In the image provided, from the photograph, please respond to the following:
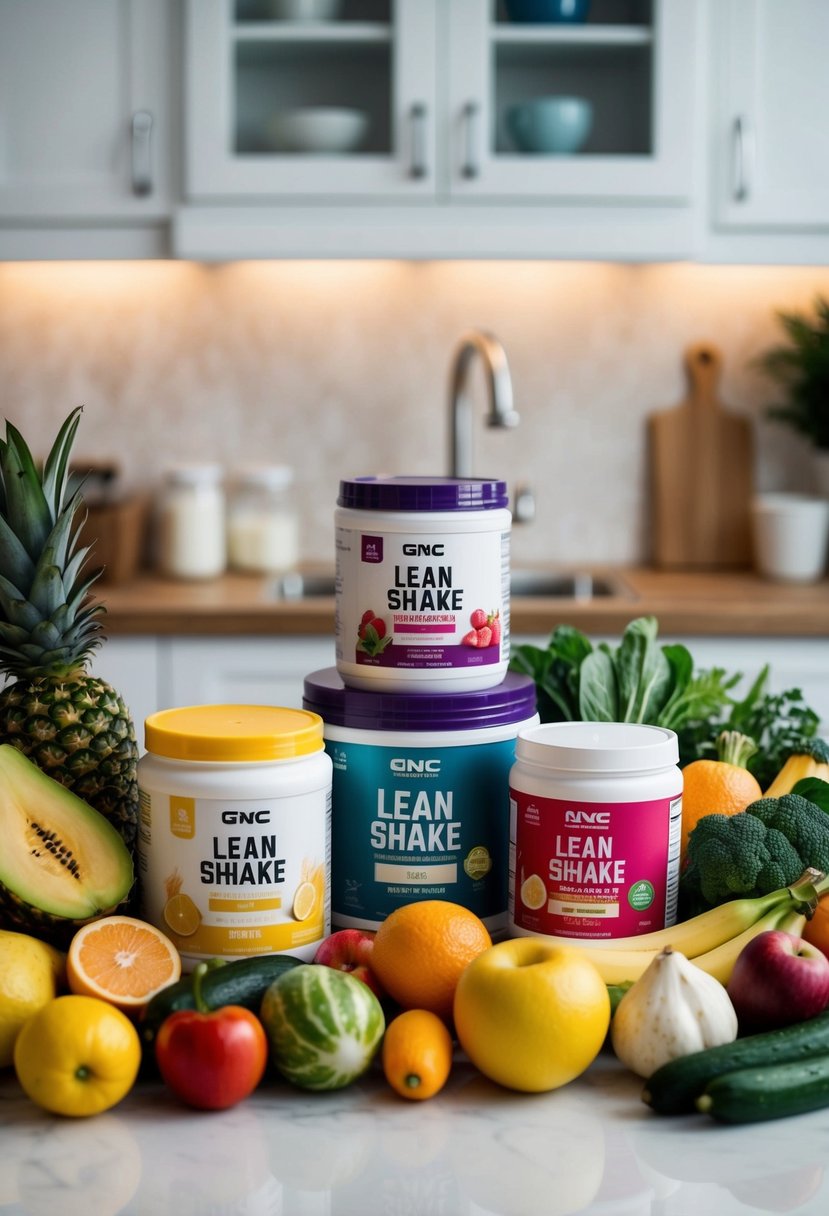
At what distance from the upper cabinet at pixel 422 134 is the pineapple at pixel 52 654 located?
5.41ft

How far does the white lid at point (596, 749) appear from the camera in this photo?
956 mm

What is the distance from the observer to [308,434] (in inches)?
121

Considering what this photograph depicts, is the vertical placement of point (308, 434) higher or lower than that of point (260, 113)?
lower

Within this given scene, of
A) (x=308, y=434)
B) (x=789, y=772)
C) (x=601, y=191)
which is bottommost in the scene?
(x=789, y=772)

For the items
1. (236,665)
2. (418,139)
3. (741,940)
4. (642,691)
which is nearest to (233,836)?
(741,940)

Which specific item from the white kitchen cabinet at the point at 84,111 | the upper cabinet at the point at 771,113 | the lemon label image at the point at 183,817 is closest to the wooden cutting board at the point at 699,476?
A: the upper cabinet at the point at 771,113

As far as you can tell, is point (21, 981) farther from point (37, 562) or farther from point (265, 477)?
point (265, 477)

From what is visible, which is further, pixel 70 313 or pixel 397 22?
pixel 70 313

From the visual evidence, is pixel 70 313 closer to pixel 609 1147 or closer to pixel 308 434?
pixel 308 434

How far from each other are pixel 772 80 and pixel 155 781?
2.25m

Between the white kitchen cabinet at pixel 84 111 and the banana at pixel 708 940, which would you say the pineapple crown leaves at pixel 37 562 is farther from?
the white kitchen cabinet at pixel 84 111

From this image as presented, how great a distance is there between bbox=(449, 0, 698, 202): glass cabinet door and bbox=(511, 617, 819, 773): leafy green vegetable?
5.00ft

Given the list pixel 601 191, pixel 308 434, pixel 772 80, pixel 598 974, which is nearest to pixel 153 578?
pixel 308 434

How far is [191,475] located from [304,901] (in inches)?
78.9
